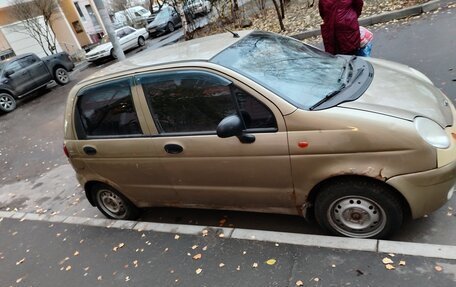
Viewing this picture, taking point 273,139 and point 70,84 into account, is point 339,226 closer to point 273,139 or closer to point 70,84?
point 273,139

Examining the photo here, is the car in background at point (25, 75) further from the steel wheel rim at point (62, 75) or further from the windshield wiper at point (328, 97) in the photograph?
the windshield wiper at point (328, 97)

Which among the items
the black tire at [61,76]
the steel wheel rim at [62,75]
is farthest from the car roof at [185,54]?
the steel wheel rim at [62,75]

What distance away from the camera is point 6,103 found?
47.6 feet

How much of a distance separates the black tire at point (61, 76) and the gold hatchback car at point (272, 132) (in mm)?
13369

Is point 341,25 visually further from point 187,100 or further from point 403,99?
point 187,100

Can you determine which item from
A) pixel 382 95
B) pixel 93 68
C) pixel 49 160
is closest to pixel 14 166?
pixel 49 160

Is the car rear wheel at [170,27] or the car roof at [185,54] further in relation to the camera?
the car rear wheel at [170,27]

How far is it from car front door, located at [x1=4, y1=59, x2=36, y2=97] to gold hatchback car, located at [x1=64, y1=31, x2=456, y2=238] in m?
12.3

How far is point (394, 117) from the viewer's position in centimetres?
289

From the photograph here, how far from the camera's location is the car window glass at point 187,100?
3367mm

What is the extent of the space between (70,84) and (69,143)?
13.4 metres

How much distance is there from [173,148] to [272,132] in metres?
1.00

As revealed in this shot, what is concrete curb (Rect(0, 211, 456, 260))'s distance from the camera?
9.92 feet

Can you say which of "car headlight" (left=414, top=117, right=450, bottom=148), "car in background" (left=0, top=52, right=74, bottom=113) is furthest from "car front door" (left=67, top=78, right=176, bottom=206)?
"car in background" (left=0, top=52, right=74, bottom=113)
